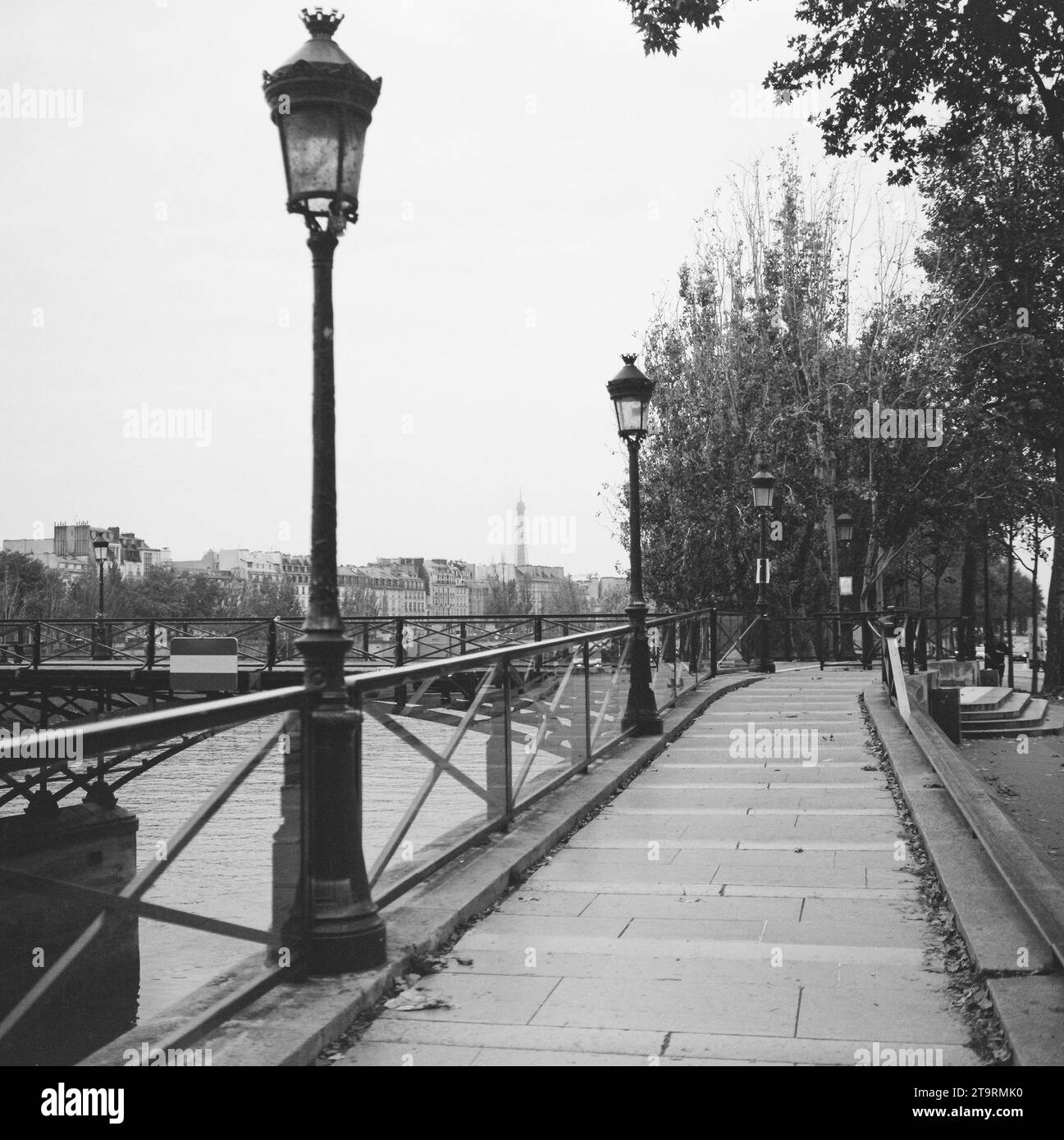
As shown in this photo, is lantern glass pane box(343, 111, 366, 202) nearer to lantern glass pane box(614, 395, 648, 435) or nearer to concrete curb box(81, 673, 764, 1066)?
concrete curb box(81, 673, 764, 1066)

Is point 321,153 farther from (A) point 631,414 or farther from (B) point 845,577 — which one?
(B) point 845,577

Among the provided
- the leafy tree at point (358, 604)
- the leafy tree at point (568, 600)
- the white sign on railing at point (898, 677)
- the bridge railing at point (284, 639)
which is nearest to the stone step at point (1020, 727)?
the bridge railing at point (284, 639)

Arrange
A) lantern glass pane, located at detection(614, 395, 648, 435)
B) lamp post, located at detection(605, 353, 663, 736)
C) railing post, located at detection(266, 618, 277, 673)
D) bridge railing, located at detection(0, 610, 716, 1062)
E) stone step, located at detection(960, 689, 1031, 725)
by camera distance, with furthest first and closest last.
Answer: railing post, located at detection(266, 618, 277, 673), stone step, located at detection(960, 689, 1031, 725), lantern glass pane, located at detection(614, 395, 648, 435), lamp post, located at detection(605, 353, 663, 736), bridge railing, located at detection(0, 610, 716, 1062)

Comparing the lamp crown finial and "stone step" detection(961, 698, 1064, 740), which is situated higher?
the lamp crown finial

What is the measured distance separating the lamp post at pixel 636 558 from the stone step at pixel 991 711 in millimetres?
13936

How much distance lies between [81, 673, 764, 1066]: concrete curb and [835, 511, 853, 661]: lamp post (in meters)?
22.2

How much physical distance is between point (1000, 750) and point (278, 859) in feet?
66.9

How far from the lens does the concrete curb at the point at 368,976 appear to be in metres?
3.84

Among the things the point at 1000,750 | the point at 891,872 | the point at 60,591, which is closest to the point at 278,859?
the point at 891,872

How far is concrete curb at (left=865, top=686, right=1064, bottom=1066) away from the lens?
3982mm

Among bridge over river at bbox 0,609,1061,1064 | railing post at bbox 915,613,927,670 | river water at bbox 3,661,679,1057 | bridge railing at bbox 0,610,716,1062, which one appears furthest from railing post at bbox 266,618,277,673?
river water at bbox 3,661,679,1057

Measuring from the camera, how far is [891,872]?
22.1 feet

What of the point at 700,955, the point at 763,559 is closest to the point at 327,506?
the point at 700,955

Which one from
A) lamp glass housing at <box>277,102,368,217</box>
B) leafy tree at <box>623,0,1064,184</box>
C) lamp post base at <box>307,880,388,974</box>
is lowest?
lamp post base at <box>307,880,388,974</box>
